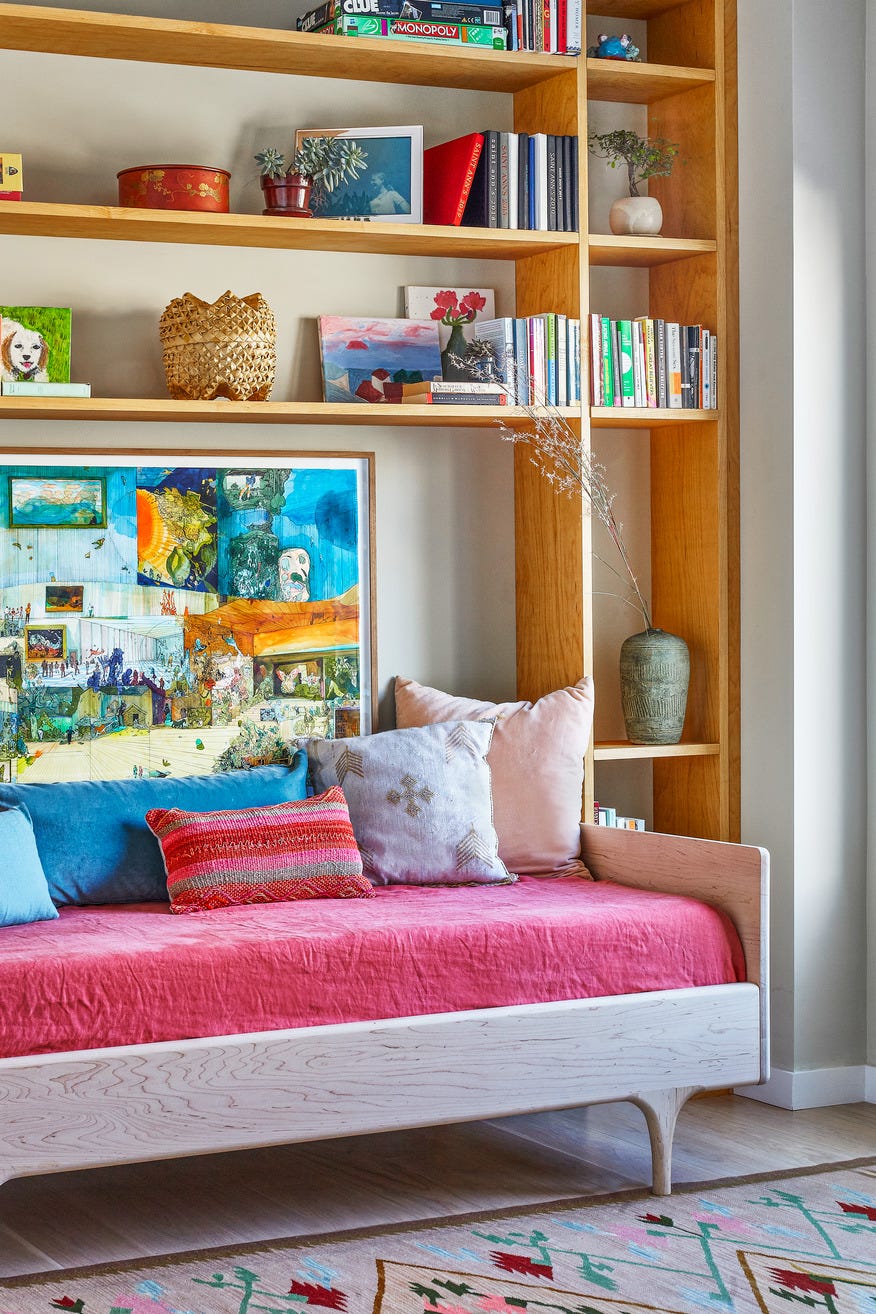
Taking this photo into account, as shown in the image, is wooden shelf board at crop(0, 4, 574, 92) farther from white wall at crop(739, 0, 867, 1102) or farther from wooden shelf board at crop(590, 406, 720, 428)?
wooden shelf board at crop(590, 406, 720, 428)

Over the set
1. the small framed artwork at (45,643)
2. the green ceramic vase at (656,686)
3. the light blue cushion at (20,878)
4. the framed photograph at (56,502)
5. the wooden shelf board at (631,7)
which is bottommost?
the light blue cushion at (20,878)

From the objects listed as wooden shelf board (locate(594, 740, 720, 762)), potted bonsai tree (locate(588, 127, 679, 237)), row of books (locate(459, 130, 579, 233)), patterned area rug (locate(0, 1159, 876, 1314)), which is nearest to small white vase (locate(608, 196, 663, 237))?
potted bonsai tree (locate(588, 127, 679, 237))

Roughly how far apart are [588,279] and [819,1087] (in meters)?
1.98

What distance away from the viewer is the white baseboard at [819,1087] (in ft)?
11.4

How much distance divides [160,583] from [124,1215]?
137cm

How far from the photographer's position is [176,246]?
3.50m

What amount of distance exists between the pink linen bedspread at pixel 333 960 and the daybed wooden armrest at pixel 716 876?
0.05 meters

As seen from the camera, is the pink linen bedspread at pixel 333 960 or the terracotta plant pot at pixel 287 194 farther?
the terracotta plant pot at pixel 287 194

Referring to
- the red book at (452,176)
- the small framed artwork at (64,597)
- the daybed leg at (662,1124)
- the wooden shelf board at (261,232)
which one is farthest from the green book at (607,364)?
the daybed leg at (662,1124)

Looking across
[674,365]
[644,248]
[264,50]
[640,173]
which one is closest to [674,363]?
[674,365]

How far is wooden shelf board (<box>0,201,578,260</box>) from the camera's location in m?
3.21

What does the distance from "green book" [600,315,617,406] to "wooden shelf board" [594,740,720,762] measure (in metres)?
0.83

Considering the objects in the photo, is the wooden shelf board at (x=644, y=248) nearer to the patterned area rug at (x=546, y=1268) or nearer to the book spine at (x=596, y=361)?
the book spine at (x=596, y=361)

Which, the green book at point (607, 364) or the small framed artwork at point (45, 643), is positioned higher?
the green book at point (607, 364)
